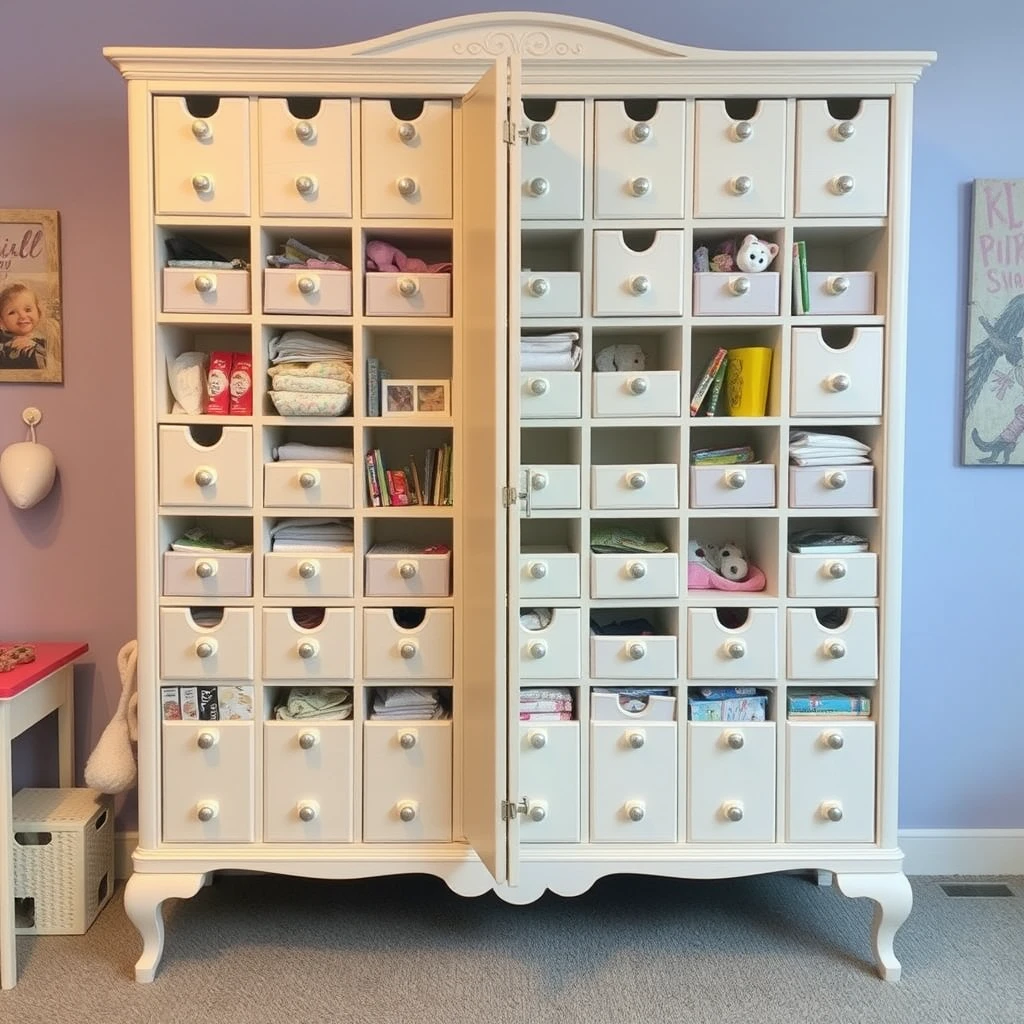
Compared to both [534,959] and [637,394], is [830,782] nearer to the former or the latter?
[534,959]

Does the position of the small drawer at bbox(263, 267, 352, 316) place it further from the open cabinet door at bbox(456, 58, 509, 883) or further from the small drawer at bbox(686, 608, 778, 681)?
the small drawer at bbox(686, 608, 778, 681)

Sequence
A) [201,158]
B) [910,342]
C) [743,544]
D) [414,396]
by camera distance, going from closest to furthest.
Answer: [201,158], [414,396], [743,544], [910,342]

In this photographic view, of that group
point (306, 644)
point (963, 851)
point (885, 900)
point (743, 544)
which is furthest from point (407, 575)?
point (963, 851)

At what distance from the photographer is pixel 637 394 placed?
5.98ft

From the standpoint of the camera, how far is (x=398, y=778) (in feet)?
6.10

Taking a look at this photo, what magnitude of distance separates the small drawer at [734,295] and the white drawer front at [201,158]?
1026 mm

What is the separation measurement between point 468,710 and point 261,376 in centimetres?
88

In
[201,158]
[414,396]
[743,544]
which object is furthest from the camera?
[743,544]

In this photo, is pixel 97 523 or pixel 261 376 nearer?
pixel 261 376

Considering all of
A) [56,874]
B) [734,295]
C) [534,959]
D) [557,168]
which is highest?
[557,168]

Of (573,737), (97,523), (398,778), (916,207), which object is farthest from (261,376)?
(916,207)

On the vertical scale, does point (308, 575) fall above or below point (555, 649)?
above

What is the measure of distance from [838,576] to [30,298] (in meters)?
2.18

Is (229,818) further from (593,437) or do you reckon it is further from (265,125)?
(265,125)
